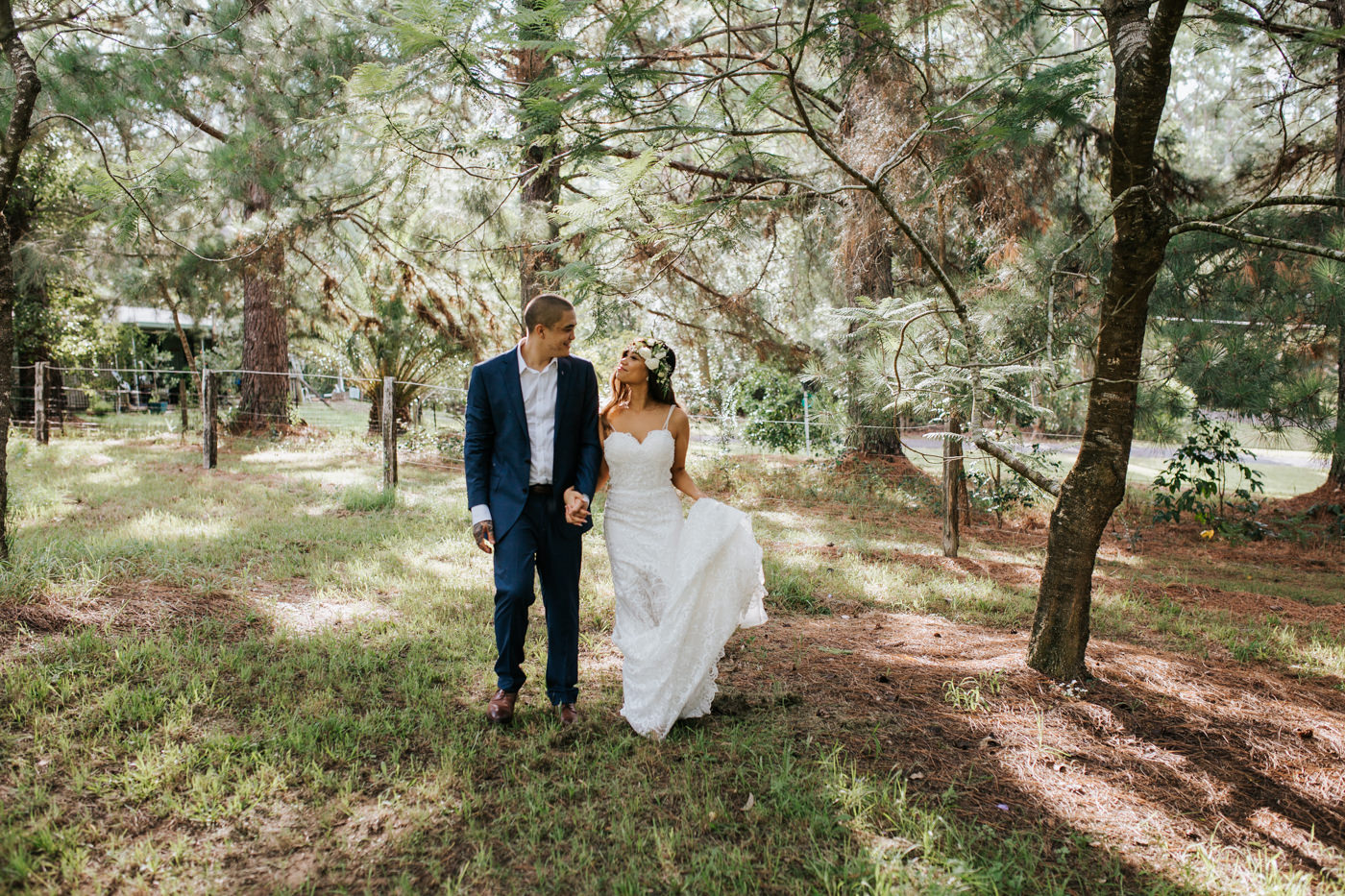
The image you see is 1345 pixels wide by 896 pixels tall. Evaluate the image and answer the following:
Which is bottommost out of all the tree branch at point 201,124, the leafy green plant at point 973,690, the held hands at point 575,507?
the leafy green plant at point 973,690

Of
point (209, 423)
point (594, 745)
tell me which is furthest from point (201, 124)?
point (594, 745)

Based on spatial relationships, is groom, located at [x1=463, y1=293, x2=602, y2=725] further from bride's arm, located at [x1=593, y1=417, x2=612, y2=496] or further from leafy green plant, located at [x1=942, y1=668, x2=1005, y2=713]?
leafy green plant, located at [x1=942, y1=668, x2=1005, y2=713]

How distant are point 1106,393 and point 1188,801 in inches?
67.4

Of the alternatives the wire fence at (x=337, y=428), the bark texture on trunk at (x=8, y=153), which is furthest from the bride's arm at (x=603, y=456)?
the wire fence at (x=337, y=428)

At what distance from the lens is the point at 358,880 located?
87.7 inches

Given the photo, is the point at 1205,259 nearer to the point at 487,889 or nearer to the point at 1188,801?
the point at 1188,801

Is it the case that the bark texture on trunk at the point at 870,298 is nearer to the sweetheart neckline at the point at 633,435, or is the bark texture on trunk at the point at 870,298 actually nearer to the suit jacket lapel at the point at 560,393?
the sweetheart neckline at the point at 633,435

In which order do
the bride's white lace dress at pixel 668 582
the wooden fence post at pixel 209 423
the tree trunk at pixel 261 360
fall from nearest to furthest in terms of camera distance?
the bride's white lace dress at pixel 668 582, the wooden fence post at pixel 209 423, the tree trunk at pixel 261 360

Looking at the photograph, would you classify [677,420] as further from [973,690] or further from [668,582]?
[973,690]

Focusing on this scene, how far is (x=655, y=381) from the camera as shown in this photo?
11.5 ft

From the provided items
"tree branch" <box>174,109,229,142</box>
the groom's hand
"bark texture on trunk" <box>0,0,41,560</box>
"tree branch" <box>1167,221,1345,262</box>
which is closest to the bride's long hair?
the groom's hand

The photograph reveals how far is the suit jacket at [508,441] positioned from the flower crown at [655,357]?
0.30 meters

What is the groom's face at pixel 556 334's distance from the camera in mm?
3256

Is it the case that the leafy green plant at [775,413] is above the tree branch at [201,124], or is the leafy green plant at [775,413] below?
below
